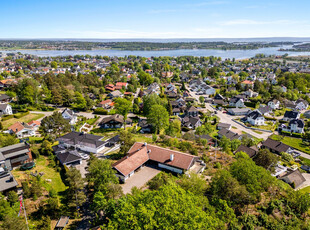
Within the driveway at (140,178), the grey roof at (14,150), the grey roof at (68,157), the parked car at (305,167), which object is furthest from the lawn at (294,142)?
the grey roof at (14,150)

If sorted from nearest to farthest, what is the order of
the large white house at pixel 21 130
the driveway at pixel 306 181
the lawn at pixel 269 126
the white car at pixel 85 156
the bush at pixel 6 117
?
the driveway at pixel 306 181 → the white car at pixel 85 156 → the large white house at pixel 21 130 → the bush at pixel 6 117 → the lawn at pixel 269 126

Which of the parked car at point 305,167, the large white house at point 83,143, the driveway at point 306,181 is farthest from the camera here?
the parked car at point 305,167

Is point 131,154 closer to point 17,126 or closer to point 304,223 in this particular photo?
point 304,223

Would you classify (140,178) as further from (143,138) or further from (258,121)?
(258,121)

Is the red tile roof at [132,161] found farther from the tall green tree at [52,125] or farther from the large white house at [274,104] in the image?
the large white house at [274,104]

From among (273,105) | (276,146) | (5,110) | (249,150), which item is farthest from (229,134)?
(5,110)

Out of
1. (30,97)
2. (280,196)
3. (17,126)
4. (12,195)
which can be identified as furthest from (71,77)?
(280,196)
